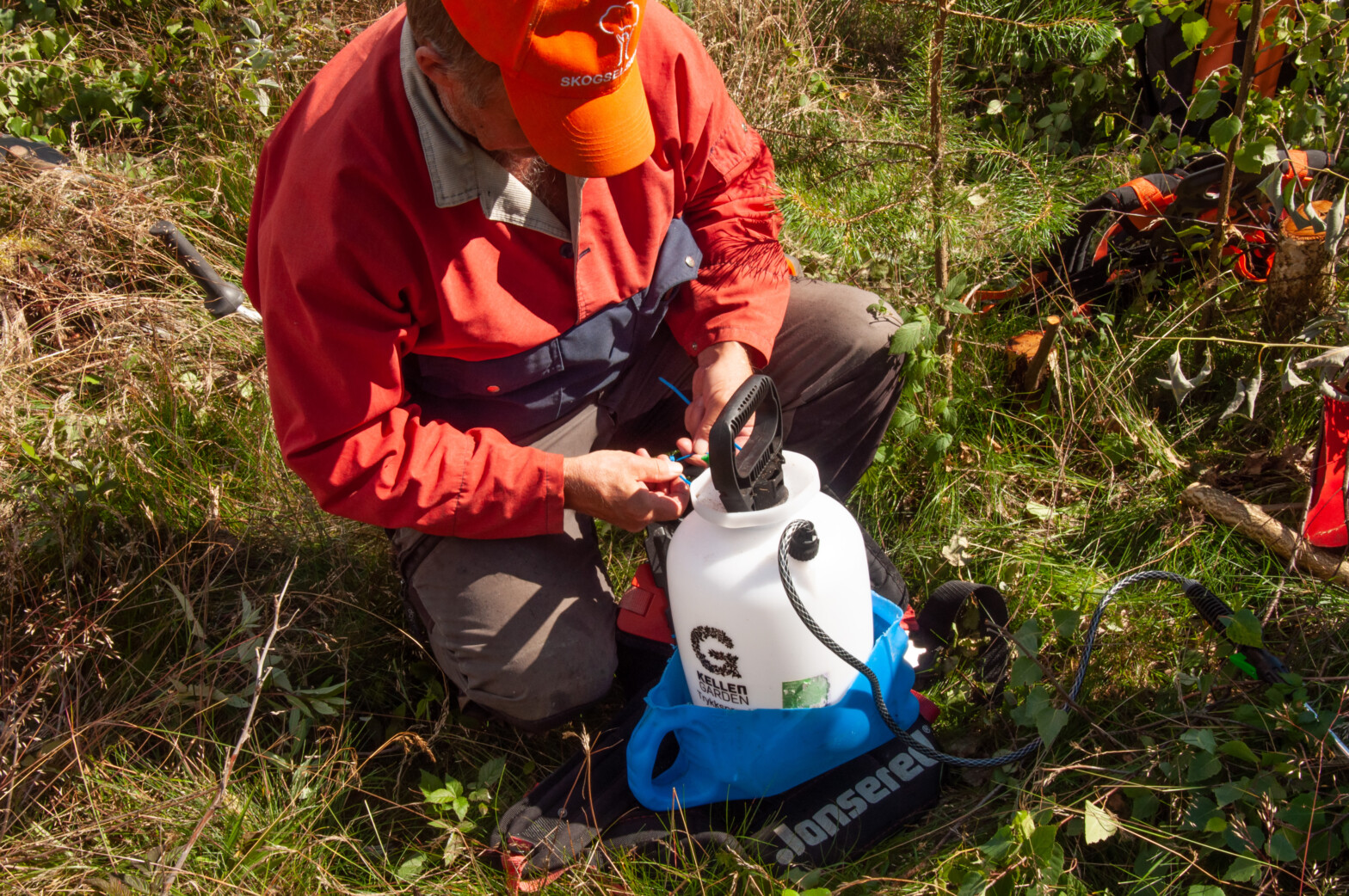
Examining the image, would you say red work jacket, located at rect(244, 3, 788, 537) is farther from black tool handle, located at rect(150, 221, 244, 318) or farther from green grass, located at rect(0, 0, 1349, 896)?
black tool handle, located at rect(150, 221, 244, 318)

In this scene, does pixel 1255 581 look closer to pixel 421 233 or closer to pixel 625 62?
pixel 625 62

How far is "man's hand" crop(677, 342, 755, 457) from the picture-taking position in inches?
84.2

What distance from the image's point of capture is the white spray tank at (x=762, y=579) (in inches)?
65.7

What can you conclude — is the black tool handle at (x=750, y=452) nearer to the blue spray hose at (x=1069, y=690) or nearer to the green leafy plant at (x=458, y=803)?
the blue spray hose at (x=1069, y=690)

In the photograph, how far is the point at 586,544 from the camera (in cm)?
224

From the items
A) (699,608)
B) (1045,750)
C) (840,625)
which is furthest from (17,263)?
(1045,750)

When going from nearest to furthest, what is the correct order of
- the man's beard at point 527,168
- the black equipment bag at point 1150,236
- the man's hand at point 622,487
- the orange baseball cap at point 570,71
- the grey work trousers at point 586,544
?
the orange baseball cap at point 570,71
the man's beard at point 527,168
the man's hand at point 622,487
the grey work trousers at point 586,544
the black equipment bag at point 1150,236

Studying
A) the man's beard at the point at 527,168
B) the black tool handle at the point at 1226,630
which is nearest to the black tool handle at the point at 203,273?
the man's beard at the point at 527,168

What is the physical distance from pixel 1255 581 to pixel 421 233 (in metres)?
2.00

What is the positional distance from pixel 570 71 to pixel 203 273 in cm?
208

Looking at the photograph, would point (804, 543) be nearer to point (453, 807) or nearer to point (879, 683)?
point (879, 683)

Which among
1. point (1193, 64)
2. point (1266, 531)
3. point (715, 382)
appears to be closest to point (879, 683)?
point (715, 382)

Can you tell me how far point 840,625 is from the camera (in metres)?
1.76

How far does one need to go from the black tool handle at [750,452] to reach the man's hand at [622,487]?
287mm
